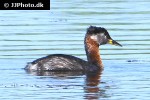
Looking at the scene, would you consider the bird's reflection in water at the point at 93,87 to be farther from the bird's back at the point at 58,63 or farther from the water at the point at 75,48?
the bird's back at the point at 58,63

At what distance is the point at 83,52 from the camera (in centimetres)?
2184

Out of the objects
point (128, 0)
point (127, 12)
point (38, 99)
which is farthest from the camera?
point (128, 0)

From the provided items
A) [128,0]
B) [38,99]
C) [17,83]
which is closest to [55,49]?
[17,83]

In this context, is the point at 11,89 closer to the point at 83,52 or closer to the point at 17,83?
the point at 17,83

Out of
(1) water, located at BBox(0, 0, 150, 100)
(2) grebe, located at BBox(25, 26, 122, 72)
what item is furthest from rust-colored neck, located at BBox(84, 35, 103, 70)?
(1) water, located at BBox(0, 0, 150, 100)

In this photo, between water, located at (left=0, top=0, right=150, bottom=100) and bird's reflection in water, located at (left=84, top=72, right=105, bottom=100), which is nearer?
bird's reflection in water, located at (left=84, top=72, right=105, bottom=100)

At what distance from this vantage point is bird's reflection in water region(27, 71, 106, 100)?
53.6 feet

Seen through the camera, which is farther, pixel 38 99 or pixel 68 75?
pixel 68 75

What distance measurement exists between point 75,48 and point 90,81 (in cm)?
352

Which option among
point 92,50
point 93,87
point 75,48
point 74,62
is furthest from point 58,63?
point 93,87

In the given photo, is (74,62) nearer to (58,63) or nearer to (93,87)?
(58,63)

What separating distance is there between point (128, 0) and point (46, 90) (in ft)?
51.9

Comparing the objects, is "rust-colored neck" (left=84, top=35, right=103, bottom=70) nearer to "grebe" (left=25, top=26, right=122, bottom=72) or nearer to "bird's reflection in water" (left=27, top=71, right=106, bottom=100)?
"grebe" (left=25, top=26, right=122, bottom=72)

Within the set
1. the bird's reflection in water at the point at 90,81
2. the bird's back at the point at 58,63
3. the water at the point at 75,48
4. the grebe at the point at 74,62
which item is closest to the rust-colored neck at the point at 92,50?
the grebe at the point at 74,62
